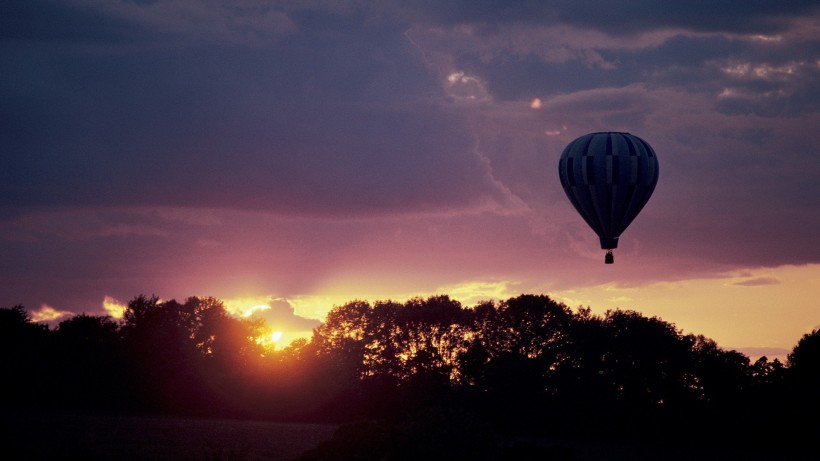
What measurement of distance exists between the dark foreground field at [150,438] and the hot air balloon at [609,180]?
25.3 metres

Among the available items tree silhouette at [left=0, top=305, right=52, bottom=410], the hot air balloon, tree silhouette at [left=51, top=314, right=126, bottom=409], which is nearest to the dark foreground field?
tree silhouette at [left=51, top=314, right=126, bottom=409]

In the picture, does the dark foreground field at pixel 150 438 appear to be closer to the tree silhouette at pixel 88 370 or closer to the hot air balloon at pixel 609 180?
the tree silhouette at pixel 88 370

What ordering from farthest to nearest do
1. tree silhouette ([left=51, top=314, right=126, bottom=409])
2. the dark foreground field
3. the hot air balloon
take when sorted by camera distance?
tree silhouette ([left=51, top=314, right=126, bottom=409]) → the hot air balloon → the dark foreground field

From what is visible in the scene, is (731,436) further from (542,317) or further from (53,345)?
(53,345)

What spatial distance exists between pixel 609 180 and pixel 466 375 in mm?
27821

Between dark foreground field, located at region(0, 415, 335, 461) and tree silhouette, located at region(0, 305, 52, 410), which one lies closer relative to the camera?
dark foreground field, located at region(0, 415, 335, 461)

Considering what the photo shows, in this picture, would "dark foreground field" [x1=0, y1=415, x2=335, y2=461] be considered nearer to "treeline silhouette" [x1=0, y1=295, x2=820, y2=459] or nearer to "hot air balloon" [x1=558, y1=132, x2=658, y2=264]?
"treeline silhouette" [x1=0, y1=295, x2=820, y2=459]

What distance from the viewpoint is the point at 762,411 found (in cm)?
8025

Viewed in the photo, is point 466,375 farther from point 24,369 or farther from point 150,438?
point 24,369

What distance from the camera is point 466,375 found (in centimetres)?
9038

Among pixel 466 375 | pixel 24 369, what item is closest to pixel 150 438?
pixel 24 369

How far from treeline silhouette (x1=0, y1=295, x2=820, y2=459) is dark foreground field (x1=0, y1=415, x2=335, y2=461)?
818cm

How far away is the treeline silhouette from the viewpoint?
82.1 m

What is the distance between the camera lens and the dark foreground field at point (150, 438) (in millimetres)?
50531
